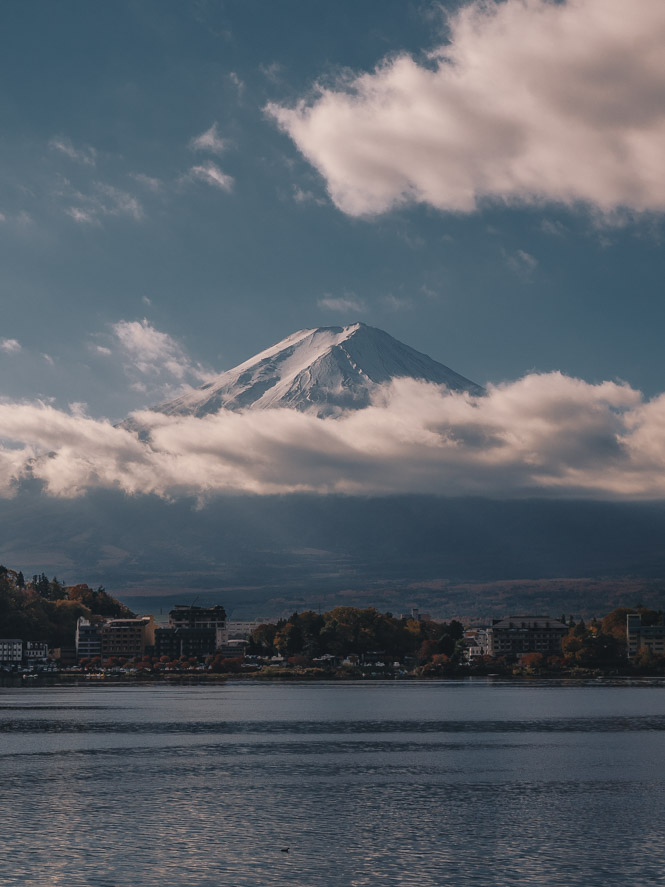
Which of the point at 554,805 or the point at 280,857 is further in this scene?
the point at 554,805

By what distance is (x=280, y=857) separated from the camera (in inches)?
1700

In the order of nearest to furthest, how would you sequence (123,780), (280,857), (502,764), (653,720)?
(280,857)
(123,780)
(502,764)
(653,720)

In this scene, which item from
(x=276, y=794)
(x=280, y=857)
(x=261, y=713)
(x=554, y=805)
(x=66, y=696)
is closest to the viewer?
(x=280, y=857)

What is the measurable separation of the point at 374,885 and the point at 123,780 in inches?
1224

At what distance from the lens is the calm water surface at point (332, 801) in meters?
41.2

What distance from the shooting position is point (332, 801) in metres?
57.6

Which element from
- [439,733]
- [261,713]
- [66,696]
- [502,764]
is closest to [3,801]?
[502,764]

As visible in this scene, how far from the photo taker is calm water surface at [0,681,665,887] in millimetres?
41156

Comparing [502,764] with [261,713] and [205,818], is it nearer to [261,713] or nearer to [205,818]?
[205,818]

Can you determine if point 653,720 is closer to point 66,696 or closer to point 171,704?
point 171,704

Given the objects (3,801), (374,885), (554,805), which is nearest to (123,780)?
(3,801)

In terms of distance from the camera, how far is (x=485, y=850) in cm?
4459

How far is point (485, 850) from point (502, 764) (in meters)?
31.7

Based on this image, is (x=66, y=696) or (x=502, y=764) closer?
(x=502, y=764)
